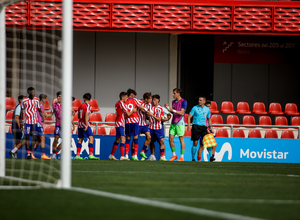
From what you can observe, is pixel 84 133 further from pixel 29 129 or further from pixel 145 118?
pixel 145 118

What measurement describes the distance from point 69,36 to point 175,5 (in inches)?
464

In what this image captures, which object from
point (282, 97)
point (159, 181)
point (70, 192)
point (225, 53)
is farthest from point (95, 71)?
point (70, 192)

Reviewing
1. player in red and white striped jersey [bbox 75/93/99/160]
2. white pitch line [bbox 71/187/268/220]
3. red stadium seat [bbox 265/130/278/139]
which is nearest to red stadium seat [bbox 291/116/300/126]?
red stadium seat [bbox 265/130/278/139]

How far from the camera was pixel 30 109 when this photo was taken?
11.4 meters

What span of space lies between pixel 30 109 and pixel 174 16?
7039 millimetres

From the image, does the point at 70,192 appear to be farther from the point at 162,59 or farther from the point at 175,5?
the point at 162,59

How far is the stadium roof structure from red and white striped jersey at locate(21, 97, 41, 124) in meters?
4.82

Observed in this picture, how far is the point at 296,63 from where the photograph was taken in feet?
62.3

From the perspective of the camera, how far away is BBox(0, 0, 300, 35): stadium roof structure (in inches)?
616

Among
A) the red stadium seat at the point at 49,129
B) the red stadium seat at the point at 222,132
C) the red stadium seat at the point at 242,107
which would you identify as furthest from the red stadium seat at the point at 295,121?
the red stadium seat at the point at 49,129

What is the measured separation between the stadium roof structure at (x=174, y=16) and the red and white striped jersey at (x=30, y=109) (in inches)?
190

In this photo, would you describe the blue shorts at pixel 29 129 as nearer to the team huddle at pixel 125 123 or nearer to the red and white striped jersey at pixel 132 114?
the team huddle at pixel 125 123

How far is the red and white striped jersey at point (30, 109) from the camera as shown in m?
11.4

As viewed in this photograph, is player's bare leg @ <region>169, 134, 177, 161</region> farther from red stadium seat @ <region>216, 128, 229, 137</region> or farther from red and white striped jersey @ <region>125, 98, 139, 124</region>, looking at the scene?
red stadium seat @ <region>216, 128, 229, 137</region>
